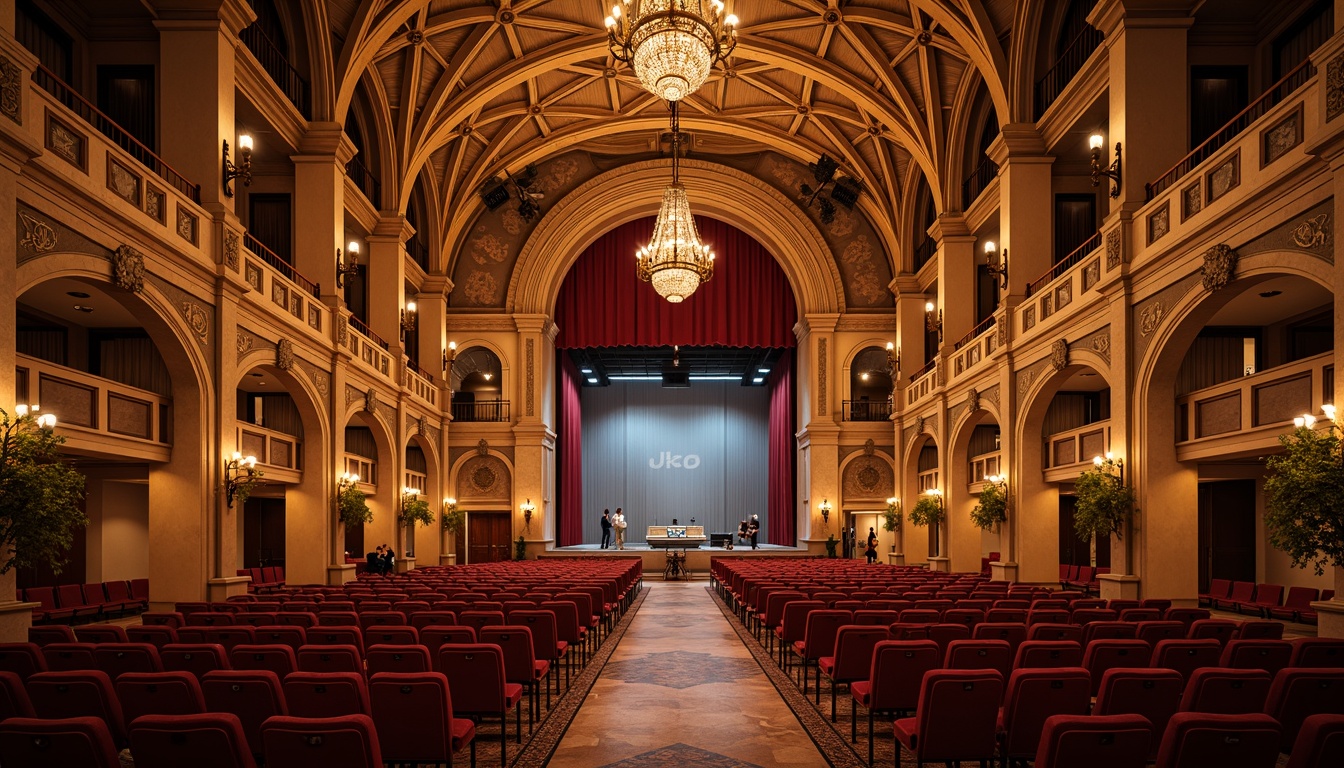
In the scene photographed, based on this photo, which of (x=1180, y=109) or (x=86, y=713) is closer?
(x=86, y=713)

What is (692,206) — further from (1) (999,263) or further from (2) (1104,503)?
(2) (1104,503)

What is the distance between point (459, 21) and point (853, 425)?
55.2 feet

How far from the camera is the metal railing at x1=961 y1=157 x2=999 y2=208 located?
2327cm

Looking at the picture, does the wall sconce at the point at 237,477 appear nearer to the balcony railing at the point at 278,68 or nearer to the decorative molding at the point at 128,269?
the decorative molding at the point at 128,269

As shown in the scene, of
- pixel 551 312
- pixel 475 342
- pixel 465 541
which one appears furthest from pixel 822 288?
pixel 465 541

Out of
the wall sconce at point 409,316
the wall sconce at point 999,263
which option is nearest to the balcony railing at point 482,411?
the wall sconce at point 409,316

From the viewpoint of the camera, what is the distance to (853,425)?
102 feet

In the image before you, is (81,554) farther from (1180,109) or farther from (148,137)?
(1180,109)

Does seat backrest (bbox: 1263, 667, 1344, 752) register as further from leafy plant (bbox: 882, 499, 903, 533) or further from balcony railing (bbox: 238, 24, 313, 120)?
leafy plant (bbox: 882, 499, 903, 533)

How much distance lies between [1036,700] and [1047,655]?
0.83m

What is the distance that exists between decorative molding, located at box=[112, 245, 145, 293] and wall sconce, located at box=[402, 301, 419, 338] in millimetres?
13303

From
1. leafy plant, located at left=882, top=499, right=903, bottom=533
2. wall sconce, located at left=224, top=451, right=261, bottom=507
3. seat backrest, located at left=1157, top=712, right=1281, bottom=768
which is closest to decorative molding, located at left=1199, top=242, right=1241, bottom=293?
seat backrest, located at left=1157, top=712, right=1281, bottom=768

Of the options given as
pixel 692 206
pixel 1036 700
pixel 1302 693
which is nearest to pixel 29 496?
pixel 1036 700

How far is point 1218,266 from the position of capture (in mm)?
10969
